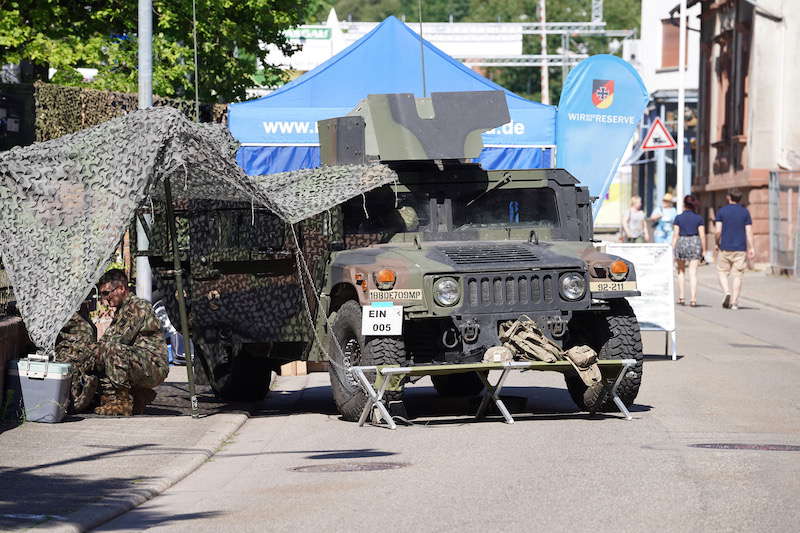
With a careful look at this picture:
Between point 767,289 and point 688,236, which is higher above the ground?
point 688,236

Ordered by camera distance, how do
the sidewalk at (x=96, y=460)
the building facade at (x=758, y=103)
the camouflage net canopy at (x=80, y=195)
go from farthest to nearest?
the building facade at (x=758, y=103), the camouflage net canopy at (x=80, y=195), the sidewalk at (x=96, y=460)

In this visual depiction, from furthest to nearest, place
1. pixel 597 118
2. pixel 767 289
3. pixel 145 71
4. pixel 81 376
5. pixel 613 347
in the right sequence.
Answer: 1. pixel 767 289
2. pixel 597 118
3. pixel 145 71
4. pixel 81 376
5. pixel 613 347

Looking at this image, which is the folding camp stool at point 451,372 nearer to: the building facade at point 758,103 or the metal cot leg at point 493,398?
the metal cot leg at point 493,398

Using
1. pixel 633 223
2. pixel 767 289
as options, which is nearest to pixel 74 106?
pixel 633 223

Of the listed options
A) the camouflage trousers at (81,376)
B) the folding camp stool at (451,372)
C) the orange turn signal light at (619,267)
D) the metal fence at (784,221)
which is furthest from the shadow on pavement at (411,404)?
the metal fence at (784,221)

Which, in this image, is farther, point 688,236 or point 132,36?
point 132,36

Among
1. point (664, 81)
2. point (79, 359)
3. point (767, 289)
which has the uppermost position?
point (664, 81)

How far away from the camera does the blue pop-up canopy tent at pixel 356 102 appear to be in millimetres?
20703

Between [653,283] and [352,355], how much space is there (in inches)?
267

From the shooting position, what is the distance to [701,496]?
8.28 meters

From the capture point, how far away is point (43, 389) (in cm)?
1190

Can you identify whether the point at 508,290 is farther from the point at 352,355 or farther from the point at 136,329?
the point at 136,329

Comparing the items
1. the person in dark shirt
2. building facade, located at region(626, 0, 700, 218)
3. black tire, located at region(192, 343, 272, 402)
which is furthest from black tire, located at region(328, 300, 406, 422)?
building facade, located at region(626, 0, 700, 218)

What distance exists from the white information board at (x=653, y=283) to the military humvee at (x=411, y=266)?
4.73 metres
